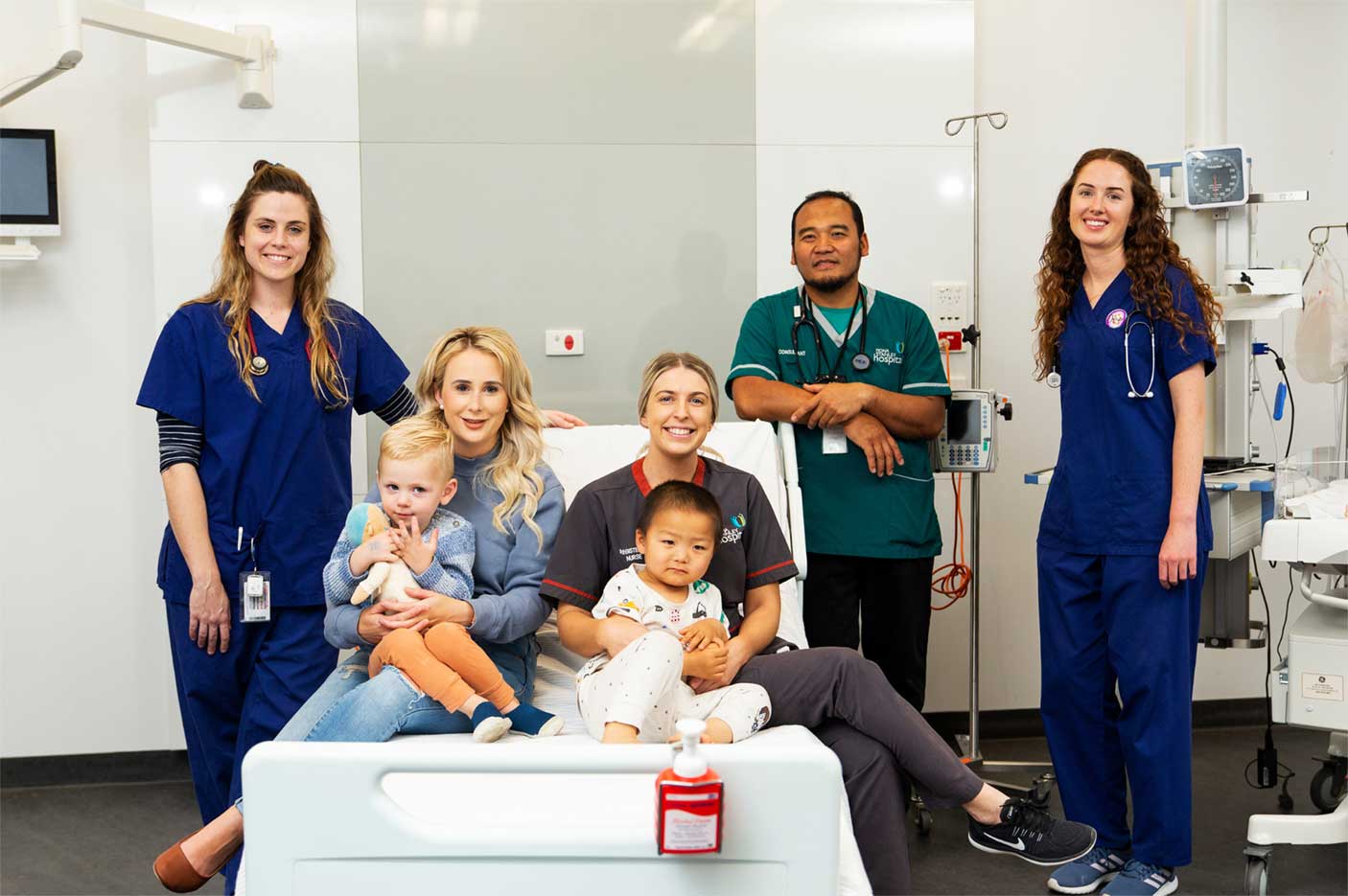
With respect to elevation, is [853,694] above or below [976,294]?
below

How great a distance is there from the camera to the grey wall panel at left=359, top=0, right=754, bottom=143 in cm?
359

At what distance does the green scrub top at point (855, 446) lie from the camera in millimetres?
3096

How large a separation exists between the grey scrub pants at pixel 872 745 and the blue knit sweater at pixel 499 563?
1.62 ft

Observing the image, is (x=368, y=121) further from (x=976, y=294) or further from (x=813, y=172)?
(x=976, y=294)

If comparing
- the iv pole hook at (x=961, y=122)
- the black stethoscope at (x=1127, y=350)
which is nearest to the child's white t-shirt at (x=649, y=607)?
the black stethoscope at (x=1127, y=350)

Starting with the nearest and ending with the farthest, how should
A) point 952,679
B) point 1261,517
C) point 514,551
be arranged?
point 514,551, point 1261,517, point 952,679

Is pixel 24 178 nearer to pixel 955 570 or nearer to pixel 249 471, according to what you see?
pixel 249 471

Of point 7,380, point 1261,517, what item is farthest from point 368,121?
point 1261,517

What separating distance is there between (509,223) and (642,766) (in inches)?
94.8

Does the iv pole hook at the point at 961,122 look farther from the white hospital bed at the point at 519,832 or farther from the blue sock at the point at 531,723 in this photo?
the white hospital bed at the point at 519,832

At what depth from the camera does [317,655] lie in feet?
8.73

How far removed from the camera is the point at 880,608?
125 inches

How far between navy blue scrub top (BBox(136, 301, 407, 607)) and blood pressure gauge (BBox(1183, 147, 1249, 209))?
6.98 ft

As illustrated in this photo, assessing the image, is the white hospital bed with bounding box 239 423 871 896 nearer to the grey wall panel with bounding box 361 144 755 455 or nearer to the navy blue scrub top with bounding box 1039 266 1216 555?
the navy blue scrub top with bounding box 1039 266 1216 555
